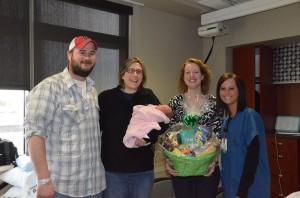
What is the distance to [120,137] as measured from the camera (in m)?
1.81

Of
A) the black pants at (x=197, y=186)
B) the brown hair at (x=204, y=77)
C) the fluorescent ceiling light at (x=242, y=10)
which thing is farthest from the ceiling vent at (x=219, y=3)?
the black pants at (x=197, y=186)

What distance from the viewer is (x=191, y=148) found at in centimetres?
169

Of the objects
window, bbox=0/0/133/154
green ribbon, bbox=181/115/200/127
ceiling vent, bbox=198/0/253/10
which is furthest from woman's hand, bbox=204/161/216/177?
ceiling vent, bbox=198/0/253/10

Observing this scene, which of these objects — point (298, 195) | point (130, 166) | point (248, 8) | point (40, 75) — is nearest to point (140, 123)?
point (130, 166)

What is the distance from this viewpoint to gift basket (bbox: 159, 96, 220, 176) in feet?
5.49

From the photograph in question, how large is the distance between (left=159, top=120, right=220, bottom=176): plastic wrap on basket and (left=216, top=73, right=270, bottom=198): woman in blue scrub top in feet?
0.54

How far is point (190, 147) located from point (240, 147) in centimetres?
37

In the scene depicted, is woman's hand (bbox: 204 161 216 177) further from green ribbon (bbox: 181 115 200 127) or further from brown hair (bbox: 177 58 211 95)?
brown hair (bbox: 177 58 211 95)

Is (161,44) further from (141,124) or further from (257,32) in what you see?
(141,124)

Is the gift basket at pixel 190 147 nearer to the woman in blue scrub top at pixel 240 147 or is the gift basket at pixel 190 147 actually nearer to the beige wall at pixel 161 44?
the woman in blue scrub top at pixel 240 147

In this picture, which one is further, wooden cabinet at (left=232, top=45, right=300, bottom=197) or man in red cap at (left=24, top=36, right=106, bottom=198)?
wooden cabinet at (left=232, top=45, right=300, bottom=197)

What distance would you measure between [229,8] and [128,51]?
1.35 metres

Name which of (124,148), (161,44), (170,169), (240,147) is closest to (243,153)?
(240,147)

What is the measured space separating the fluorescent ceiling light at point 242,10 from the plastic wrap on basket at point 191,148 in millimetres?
2021
